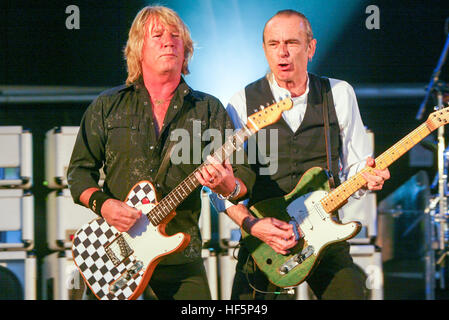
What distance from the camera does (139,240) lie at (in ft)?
10.5

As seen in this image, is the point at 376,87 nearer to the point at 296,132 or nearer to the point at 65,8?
the point at 296,132

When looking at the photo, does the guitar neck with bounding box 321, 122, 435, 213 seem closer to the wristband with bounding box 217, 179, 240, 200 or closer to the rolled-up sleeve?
the wristband with bounding box 217, 179, 240, 200

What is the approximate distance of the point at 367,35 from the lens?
4.01 m

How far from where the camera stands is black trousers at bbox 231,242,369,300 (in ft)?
10.5

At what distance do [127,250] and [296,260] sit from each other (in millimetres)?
973

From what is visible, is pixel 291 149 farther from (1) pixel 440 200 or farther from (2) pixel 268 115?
(1) pixel 440 200

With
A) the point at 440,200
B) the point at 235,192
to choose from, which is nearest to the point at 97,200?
the point at 235,192

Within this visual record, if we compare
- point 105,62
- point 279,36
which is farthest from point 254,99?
point 105,62

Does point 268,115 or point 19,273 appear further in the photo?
point 19,273

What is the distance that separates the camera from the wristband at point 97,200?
3.21m

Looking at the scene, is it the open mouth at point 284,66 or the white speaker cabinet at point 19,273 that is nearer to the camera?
the open mouth at point 284,66

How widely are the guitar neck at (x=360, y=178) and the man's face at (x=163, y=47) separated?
1198 millimetres

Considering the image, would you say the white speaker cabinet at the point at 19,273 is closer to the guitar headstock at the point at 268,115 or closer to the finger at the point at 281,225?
the finger at the point at 281,225

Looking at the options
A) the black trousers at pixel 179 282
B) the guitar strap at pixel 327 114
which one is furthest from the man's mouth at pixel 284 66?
the black trousers at pixel 179 282
